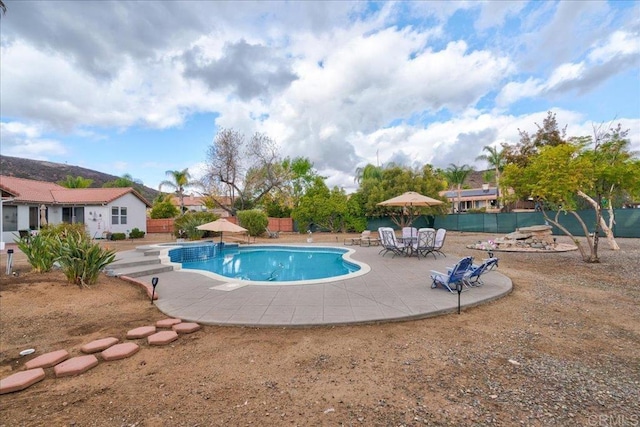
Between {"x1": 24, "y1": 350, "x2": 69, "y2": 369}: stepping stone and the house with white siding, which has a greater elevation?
the house with white siding

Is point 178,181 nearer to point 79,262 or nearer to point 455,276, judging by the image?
point 79,262

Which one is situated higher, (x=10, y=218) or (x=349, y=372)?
(x=10, y=218)

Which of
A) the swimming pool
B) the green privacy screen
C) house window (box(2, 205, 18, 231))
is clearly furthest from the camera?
the green privacy screen

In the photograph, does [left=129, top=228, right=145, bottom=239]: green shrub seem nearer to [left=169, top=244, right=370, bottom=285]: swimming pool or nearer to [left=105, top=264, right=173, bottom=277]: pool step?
[left=169, top=244, right=370, bottom=285]: swimming pool

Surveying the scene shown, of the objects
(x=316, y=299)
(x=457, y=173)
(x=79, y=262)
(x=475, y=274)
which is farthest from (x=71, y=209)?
(x=457, y=173)

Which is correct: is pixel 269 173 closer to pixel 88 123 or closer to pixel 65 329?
pixel 88 123

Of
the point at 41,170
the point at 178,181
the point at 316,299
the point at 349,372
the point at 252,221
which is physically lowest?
the point at 349,372

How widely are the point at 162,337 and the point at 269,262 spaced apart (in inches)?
345

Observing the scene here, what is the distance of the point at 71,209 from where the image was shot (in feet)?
69.4

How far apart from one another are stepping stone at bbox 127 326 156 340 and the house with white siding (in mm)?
17147

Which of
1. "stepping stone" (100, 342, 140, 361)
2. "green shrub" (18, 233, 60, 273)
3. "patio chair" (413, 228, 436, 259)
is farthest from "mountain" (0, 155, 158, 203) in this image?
"stepping stone" (100, 342, 140, 361)

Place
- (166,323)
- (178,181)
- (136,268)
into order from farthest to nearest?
(178,181), (136,268), (166,323)

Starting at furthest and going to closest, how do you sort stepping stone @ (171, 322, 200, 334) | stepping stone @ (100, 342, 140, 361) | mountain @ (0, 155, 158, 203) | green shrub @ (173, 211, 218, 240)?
mountain @ (0, 155, 158, 203)
green shrub @ (173, 211, 218, 240)
stepping stone @ (171, 322, 200, 334)
stepping stone @ (100, 342, 140, 361)

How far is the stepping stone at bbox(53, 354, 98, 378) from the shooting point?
2.93 meters
